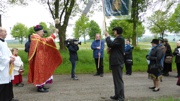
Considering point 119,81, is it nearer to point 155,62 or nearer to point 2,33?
point 155,62

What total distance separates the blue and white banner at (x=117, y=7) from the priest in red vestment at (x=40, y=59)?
1791 millimetres

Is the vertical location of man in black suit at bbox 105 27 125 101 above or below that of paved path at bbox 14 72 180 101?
above

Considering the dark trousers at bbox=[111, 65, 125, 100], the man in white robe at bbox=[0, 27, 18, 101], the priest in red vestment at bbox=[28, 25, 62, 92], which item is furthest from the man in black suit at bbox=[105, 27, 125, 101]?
the man in white robe at bbox=[0, 27, 18, 101]

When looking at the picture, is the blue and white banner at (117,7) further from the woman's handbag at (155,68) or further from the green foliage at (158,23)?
the green foliage at (158,23)

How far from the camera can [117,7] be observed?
272 inches

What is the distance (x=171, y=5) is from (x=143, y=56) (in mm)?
4631

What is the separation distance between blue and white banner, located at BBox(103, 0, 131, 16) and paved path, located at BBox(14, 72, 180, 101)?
2.52 m

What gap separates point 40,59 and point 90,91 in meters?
1.92

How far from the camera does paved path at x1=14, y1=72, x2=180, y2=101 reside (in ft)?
22.3

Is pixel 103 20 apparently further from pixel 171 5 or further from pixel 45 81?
pixel 171 5

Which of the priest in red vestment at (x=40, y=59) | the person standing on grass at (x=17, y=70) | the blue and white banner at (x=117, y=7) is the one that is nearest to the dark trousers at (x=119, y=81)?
the blue and white banner at (x=117, y=7)

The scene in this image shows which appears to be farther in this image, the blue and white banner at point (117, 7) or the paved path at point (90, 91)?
the blue and white banner at point (117, 7)

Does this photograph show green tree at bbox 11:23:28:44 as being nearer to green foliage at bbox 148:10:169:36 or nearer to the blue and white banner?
green foliage at bbox 148:10:169:36

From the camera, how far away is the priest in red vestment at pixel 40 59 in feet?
24.1
